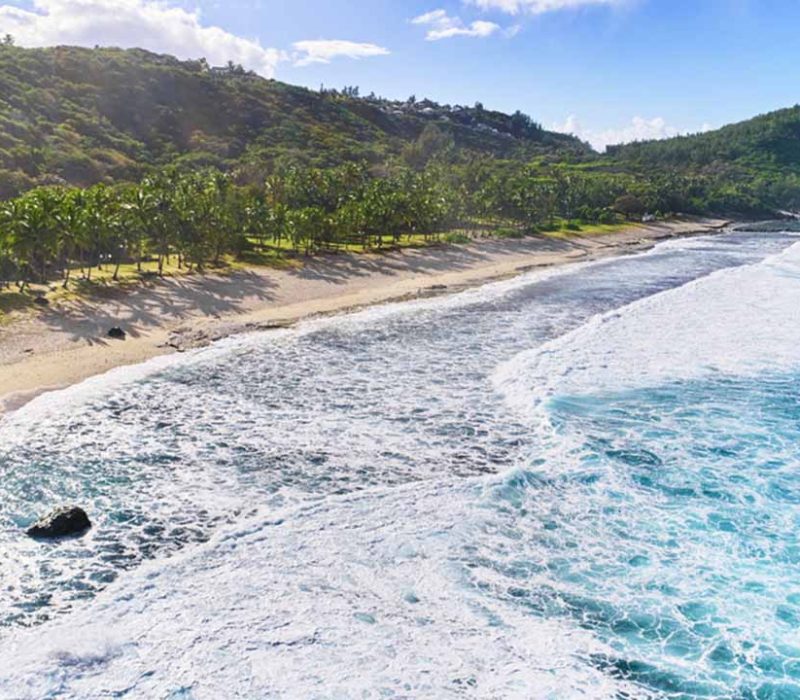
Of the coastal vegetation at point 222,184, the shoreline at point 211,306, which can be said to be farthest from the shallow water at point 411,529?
the coastal vegetation at point 222,184

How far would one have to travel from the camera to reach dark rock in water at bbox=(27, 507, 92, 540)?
17969 millimetres

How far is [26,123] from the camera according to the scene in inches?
3728

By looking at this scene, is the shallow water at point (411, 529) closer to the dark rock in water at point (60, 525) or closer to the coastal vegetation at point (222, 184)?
the dark rock in water at point (60, 525)

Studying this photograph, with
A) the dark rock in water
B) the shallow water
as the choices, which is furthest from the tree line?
the dark rock in water

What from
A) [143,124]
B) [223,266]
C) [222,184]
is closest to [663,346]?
[223,266]

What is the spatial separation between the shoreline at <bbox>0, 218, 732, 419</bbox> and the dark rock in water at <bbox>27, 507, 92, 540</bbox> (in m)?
10.9

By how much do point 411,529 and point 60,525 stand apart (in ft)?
32.3

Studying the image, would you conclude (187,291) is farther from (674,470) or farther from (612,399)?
(674,470)

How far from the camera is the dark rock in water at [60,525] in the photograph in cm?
1797

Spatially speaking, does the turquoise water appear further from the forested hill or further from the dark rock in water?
the forested hill

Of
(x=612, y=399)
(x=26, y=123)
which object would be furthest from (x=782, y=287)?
(x=26, y=123)

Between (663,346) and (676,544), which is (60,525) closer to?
(676,544)

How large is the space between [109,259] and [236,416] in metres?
36.2

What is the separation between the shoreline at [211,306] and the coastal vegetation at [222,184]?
529cm
